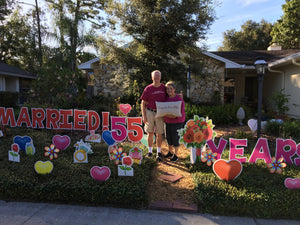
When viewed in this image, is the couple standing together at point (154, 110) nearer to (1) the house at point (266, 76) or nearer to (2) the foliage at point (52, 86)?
(2) the foliage at point (52, 86)

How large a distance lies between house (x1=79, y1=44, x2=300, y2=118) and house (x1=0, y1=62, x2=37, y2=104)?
24.3 feet

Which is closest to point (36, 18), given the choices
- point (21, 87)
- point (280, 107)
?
point (21, 87)

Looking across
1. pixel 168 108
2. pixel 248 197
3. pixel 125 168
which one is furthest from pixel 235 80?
pixel 125 168

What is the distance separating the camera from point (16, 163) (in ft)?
13.0

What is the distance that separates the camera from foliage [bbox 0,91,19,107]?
40.5 ft

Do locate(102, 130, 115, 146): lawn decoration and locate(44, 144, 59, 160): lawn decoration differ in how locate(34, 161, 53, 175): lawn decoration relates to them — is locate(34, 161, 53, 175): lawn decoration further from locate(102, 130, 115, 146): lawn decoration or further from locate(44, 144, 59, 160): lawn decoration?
locate(102, 130, 115, 146): lawn decoration

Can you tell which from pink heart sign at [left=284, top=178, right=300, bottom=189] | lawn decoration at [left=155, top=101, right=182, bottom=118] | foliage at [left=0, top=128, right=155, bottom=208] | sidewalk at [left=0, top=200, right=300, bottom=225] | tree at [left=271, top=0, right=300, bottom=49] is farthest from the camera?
tree at [left=271, top=0, right=300, bottom=49]

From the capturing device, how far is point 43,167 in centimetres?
337

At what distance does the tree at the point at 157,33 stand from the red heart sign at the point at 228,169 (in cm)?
491

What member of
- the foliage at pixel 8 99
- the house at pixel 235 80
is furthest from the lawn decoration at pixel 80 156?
the foliage at pixel 8 99

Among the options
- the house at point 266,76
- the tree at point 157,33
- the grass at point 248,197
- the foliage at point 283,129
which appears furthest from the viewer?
the house at point 266,76

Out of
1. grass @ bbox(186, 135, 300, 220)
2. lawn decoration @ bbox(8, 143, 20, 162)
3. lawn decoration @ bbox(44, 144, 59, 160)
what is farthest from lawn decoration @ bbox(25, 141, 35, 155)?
grass @ bbox(186, 135, 300, 220)

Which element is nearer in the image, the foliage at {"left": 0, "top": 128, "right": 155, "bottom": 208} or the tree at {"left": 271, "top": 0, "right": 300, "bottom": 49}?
the foliage at {"left": 0, "top": 128, "right": 155, "bottom": 208}

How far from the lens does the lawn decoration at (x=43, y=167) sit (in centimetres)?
337
